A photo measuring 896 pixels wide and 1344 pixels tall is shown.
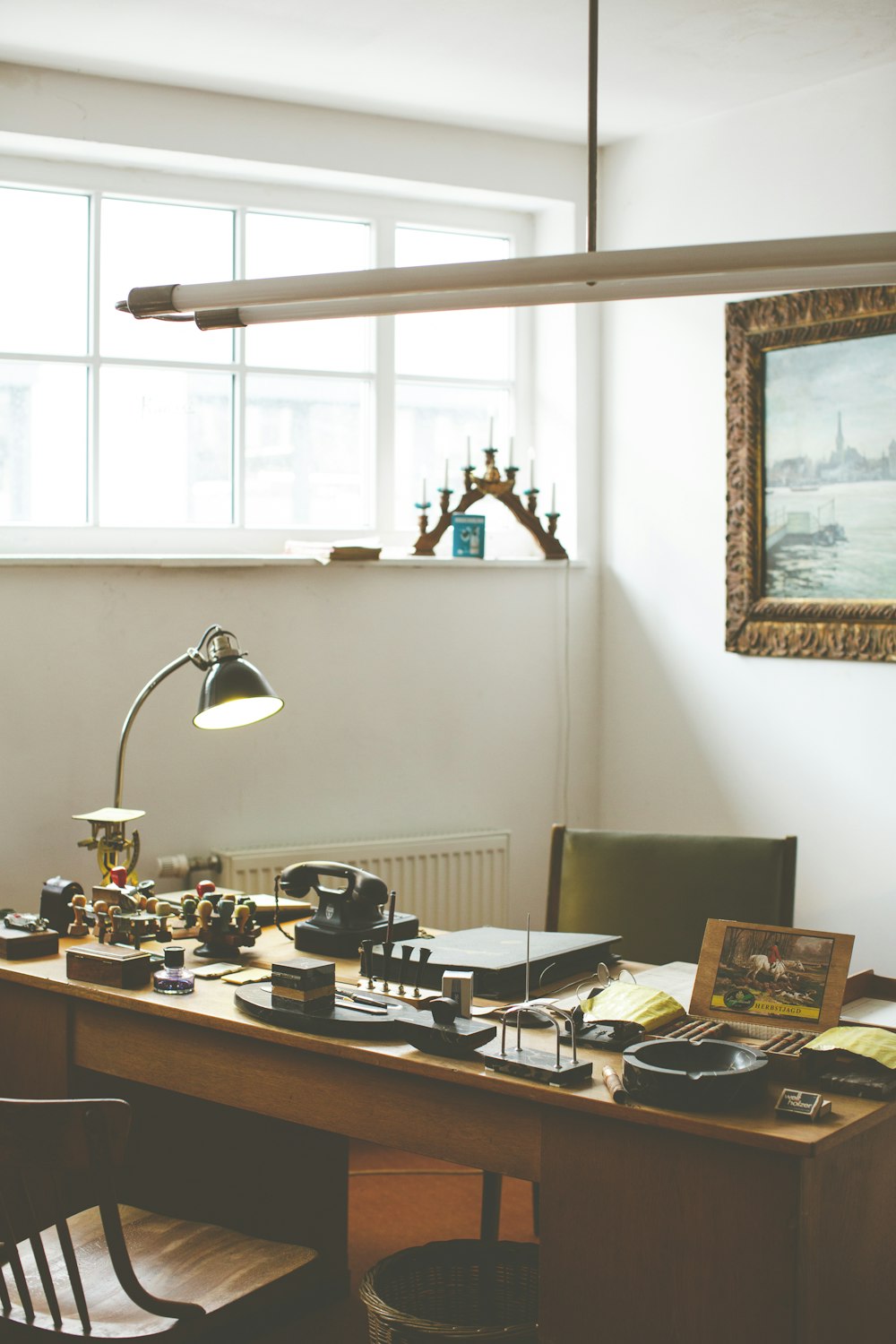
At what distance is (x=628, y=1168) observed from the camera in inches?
79.3

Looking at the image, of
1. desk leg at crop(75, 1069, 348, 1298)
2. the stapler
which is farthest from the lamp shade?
desk leg at crop(75, 1069, 348, 1298)

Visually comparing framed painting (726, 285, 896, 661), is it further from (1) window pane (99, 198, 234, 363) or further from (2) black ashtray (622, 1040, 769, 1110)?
(2) black ashtray (622, 1040, 769, 1110)

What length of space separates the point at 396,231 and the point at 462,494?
0.86 m

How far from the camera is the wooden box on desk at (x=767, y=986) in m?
2.30

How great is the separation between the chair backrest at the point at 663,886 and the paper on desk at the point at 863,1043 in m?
1.03

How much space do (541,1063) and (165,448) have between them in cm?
254

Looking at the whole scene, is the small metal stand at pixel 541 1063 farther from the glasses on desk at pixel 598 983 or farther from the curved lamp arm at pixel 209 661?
the curved lamp arm at pixel 209 661

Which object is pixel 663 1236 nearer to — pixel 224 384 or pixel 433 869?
pixel 433 869

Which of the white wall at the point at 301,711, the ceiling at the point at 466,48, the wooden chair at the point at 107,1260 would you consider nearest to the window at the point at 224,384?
the white wall at the point at 301,711

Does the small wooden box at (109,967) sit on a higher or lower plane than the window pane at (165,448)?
lower

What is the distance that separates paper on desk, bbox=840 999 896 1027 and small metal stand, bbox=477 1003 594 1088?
508mm

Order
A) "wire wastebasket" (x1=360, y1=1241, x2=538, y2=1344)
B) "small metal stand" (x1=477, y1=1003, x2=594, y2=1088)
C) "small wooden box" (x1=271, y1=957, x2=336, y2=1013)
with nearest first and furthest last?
"small metal stand" (x1=477, y1=1003, x2=594, y2=1088), "small wooden box" (x1=271, y1=957, x2=336, y2=1013), "wire wastebasket" (x1=360, y1=1241, x2=538, y2=1344)

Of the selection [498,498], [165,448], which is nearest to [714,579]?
[498,498]

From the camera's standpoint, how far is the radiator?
13.0 feet
